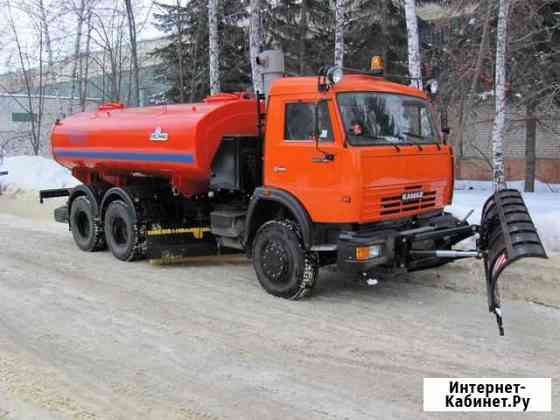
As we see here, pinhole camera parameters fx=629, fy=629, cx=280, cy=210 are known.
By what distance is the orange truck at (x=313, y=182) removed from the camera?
20.8 feet

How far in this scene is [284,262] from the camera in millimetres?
6898

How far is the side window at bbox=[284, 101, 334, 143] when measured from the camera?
256 inches

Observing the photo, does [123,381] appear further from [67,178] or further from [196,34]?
[196,34]

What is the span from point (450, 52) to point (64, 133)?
8338mm

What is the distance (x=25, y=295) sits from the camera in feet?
23.4

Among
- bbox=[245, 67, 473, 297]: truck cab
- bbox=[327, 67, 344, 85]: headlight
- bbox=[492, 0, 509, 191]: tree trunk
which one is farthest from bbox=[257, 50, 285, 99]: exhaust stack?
bbox=[492, 0, 509, 191]: tree trunk

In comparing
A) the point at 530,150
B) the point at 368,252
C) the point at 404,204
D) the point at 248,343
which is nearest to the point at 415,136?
the point at 404,204

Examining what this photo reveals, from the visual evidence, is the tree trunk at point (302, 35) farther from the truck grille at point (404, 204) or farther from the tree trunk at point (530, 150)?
the truck grille at point (404, 204)

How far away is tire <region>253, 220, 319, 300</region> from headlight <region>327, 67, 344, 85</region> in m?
1.62

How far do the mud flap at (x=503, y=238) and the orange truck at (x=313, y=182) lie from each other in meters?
0.02

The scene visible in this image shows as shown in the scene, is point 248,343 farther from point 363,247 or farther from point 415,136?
point 415,136

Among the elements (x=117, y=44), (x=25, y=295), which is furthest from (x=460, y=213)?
(x=117, y=44)

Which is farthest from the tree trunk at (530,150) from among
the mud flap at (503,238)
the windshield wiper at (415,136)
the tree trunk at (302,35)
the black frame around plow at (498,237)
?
the mud flap at (503,238)

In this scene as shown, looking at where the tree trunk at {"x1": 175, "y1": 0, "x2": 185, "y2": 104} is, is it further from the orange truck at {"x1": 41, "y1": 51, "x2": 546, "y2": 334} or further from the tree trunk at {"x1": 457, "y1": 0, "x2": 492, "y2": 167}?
the orange truck at {"x1": 41, "y1": 51, "x2": 546, "y2": 334}
